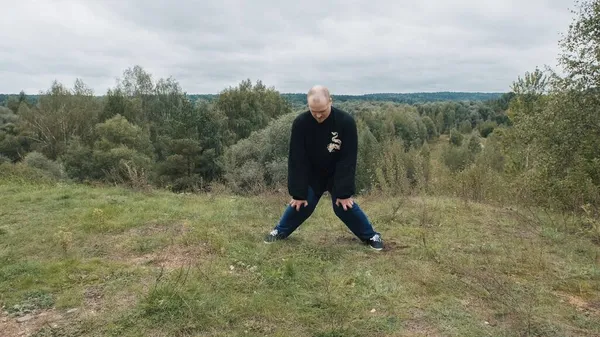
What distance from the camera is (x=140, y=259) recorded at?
444 centimetres

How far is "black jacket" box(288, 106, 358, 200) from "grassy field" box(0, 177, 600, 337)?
73 cm

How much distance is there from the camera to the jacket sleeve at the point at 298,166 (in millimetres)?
4734

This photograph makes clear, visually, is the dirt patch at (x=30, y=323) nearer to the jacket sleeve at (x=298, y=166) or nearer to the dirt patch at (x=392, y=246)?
the jacket sleeve at (x=298, y=166)

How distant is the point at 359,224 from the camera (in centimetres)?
489

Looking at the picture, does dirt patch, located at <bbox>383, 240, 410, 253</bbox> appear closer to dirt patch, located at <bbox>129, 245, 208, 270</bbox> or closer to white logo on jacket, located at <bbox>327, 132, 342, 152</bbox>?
white logo on jacket, located at <bbox>327, 132, 342, 152</bbox>

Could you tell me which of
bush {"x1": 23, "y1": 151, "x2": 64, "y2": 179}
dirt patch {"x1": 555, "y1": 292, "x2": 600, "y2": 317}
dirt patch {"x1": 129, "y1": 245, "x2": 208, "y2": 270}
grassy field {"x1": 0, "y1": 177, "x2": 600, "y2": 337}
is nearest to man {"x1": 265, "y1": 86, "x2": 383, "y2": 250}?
grassy field {"x1": 0, "y1": 177, "x2": 600, "y2": 337}

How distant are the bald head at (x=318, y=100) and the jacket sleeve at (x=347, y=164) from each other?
0.32m

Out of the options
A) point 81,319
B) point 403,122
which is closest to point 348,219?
point 81,319

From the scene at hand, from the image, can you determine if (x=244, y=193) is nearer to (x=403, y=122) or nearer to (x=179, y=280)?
(x=179, y=280)

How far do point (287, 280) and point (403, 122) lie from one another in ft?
235

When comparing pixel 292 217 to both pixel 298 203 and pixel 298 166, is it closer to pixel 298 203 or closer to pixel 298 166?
pixel 298 203

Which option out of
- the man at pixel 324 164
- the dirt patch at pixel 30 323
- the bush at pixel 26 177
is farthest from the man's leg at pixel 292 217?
the bush at pixel 26 177

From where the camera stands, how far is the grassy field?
3115mm

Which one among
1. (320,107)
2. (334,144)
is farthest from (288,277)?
(320,107)
